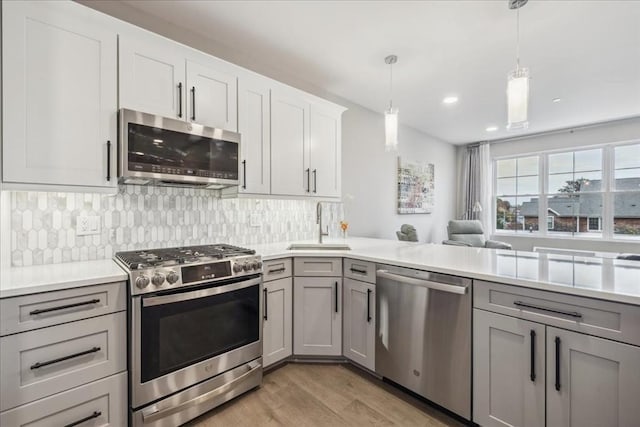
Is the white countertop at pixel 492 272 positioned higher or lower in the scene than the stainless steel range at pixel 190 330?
higher

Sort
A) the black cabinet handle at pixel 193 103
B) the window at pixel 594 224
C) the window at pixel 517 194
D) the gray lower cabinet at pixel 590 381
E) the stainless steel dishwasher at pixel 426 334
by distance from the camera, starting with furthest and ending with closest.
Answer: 1. the window at pixel 517 194
2. the window at pixel 594 224
3. the black cabinet handle at pixel 193 103
4. the stainless steel dishwasher at pixel 426 334
5. the gray lower cabinet at pixel 590 381

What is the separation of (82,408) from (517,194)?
705cm

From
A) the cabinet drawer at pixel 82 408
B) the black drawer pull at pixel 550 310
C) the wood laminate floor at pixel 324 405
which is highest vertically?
the black drawer pull at pixel 550 310

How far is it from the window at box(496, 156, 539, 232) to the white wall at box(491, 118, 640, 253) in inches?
8.8

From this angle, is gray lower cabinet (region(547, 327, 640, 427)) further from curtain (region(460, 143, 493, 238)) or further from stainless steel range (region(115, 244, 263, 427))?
curtain (region(460, 143, 493, 238))

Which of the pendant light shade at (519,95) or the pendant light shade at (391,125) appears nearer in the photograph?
the pendant light shade at (519,95)

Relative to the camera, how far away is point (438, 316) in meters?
1.74

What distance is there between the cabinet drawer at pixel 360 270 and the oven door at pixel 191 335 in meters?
0.69

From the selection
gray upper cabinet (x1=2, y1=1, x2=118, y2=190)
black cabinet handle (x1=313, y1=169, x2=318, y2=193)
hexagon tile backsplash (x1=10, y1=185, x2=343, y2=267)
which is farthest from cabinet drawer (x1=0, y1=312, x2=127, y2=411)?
black cabinet handle (x1=313, y1=169, x2=318, y2=193)

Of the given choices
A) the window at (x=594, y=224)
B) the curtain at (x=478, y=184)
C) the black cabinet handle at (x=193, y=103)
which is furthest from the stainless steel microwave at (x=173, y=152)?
the window at (x=594, y=224)

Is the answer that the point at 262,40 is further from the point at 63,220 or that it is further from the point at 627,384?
the point at 627,384

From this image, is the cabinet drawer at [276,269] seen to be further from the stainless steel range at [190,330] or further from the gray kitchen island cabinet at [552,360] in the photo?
the gray kitchen island cabinet at [552,360]

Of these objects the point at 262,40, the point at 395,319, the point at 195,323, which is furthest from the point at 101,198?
the point at 395,319

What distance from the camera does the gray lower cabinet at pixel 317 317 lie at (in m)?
2.34
